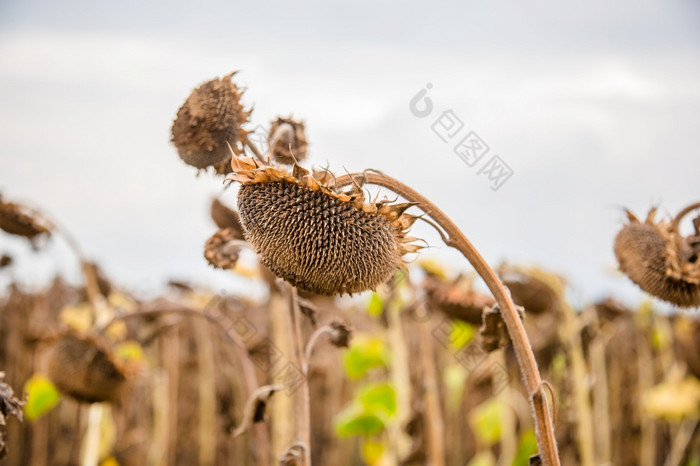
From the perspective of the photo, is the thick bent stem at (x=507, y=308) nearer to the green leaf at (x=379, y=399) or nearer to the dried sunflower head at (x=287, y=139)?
the dried sunflower head at (x=287, y=139)

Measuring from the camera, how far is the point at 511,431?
5.03 meters

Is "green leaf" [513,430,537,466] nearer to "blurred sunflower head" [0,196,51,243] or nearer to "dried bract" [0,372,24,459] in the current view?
"blurred sunflower head" [0,196,51,243]

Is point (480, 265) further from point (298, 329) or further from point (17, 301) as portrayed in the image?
point (17, 301)

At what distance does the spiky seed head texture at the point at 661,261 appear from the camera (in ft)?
6.29

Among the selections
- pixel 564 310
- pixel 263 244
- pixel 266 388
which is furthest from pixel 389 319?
pixel 263 244

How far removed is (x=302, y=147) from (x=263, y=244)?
1.90ft

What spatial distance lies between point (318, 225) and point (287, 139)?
59 centimetres

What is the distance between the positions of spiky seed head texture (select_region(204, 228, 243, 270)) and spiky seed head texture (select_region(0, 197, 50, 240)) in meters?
1.22

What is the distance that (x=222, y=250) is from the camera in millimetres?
2113

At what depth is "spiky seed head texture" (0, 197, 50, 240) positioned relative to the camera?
2.85m

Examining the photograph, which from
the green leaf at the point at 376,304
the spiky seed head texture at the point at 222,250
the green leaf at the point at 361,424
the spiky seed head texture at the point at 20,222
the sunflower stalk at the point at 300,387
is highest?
the green leaf at the point at 376,304

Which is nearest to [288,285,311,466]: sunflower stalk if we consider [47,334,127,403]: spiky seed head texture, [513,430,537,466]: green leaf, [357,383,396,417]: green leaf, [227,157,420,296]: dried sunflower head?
[227,157,420,296]: dried sunflower head

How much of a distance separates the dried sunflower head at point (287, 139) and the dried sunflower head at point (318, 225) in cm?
48

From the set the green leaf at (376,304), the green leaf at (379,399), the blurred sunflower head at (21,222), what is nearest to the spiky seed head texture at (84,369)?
the blurred sunflower head at (21,222)
